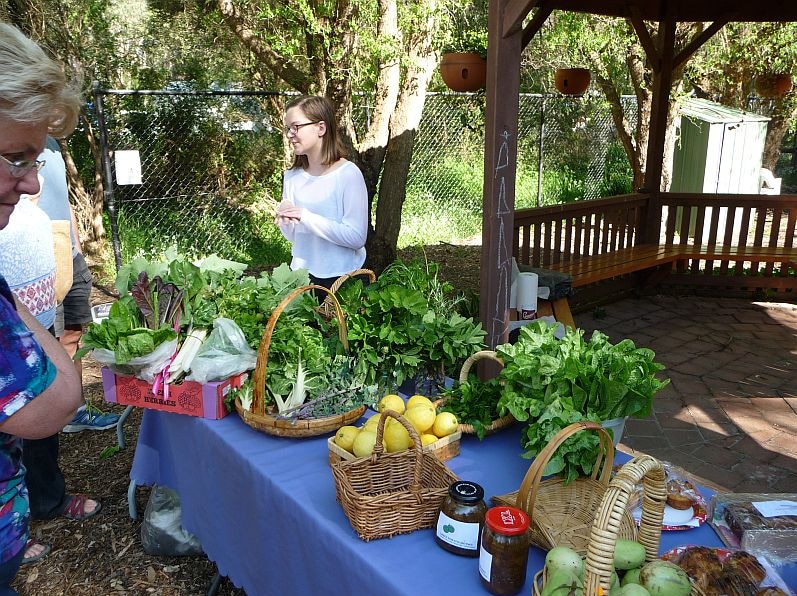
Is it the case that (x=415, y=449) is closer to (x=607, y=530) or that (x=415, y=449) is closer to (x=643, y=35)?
(x=607, y=530)

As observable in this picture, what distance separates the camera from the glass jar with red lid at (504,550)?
1.41 meters

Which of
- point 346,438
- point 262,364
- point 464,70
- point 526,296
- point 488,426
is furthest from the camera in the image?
point 464,70

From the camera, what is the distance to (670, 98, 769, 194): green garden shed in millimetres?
11211

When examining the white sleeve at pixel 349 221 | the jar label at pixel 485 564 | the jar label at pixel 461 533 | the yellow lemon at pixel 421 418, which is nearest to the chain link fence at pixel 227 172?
the white sleeve at pixel 349 221

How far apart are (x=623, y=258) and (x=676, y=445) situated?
325 centimetres

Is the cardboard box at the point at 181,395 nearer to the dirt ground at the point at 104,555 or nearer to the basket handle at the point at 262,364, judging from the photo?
the basket handle at the point at 262,364

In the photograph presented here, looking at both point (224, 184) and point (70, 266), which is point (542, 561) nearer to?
point (70, 266)

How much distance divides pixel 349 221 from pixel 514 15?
131cm

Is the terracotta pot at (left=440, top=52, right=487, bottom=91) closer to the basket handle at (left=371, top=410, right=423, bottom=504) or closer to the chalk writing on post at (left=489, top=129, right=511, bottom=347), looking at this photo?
the chalk writing on post at (left=489, top=129, right=511, bottom=347)

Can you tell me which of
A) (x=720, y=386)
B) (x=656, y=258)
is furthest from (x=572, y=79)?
(x=720, y=386)

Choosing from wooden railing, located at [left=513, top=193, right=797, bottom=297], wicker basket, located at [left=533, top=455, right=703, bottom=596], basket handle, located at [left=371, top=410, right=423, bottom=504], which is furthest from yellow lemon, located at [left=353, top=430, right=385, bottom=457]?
wooden railing, located at [left=513, top=193, right=797, bottom=297]

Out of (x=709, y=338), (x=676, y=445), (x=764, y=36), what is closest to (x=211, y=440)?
(x=676, y=445)

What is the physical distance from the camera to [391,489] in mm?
1716

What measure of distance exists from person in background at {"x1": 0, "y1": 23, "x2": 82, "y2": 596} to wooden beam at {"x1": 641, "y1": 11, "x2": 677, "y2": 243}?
22.7 feet
